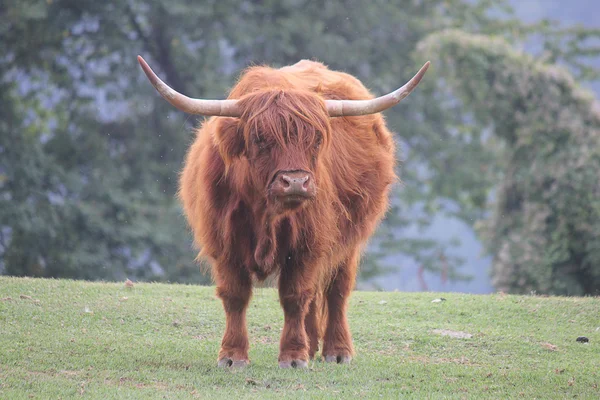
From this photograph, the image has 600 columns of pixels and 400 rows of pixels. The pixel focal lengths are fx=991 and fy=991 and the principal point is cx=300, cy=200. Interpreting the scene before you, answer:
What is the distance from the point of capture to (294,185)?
5930mm

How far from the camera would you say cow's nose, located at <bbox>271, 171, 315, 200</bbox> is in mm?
5930

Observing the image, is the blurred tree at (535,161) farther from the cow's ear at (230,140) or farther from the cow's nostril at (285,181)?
the cow's nostril at (285,181)

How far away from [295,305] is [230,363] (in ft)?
1.88

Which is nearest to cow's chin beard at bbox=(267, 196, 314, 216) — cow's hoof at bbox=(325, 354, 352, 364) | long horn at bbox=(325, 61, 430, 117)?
long horn at bbox=(325, 61, 430, 117)

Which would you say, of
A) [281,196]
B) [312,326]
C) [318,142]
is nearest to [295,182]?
[281,196]

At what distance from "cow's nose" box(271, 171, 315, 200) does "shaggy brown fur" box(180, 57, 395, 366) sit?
0.25 feet

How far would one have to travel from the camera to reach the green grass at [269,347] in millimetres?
5914

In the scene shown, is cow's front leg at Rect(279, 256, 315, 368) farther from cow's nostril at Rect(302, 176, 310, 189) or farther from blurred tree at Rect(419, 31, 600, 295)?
blurred tree at Rect(419, 31, 600, 295)

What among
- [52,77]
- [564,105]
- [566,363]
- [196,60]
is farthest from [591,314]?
[52,77]

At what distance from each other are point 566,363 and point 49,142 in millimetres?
15312

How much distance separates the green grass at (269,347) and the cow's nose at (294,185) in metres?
1.15

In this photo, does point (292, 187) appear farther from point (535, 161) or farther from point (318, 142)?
point (535, 161)

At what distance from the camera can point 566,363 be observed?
7.05 m

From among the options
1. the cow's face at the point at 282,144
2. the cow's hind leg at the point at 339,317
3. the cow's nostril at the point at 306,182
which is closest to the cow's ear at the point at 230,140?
the cow's face at the point at 282,144
